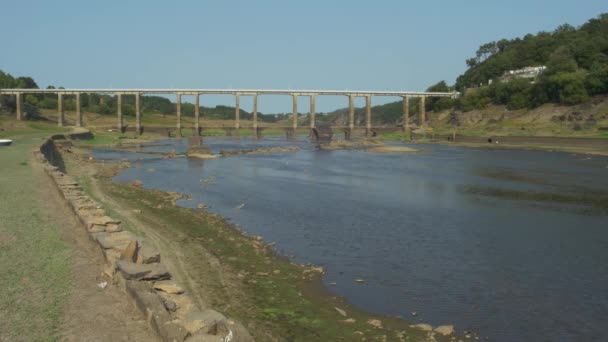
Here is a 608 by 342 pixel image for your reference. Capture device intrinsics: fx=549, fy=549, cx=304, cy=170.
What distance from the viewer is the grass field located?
9.34 metres

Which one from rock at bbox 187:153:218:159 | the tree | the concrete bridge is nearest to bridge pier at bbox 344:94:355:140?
the concrete bridge

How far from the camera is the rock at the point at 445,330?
496 inches

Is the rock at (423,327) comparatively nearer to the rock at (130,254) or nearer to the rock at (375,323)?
the rock at (375,323)

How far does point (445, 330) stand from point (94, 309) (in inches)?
302

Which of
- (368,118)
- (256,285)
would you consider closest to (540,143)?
(368,118)

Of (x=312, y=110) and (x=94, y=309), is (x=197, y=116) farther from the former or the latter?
(x=94, y=309)

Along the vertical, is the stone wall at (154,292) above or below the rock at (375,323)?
above

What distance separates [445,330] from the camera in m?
12.7

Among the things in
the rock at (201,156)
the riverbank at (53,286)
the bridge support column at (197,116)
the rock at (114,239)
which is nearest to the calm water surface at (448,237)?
the rock at (114,239)

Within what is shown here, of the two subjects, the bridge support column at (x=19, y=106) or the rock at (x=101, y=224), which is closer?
the rock at (x=101, y=224)

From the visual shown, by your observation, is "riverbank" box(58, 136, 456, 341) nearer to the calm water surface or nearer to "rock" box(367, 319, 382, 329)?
"rock" box(367, 319, 382, 329)

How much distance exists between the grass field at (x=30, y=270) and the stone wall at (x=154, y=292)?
1.02m

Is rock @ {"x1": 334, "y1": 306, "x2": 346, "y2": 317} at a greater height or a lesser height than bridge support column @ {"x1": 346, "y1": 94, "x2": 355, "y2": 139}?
lesser

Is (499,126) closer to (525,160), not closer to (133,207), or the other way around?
(525,160)
